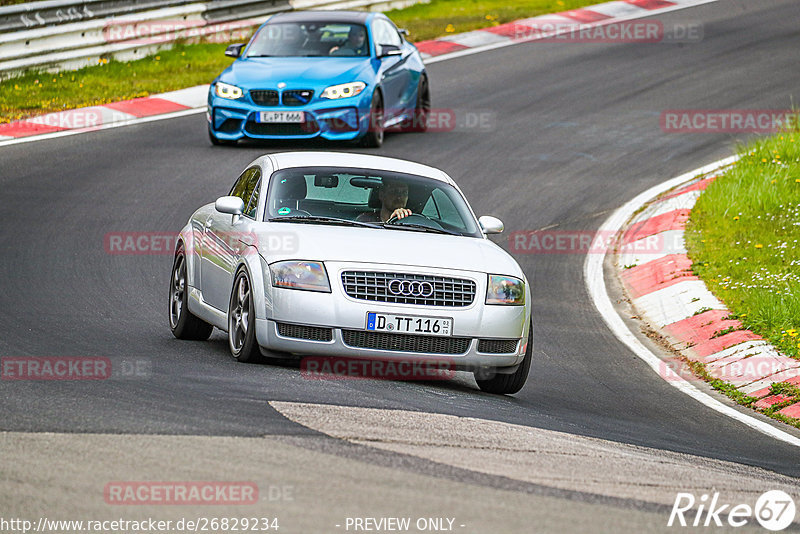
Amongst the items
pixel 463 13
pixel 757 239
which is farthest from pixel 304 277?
pixel 463 13

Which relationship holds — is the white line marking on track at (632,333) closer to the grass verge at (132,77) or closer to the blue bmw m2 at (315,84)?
the blue bmw m2 at (315,84)

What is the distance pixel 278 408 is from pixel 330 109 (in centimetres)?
1062

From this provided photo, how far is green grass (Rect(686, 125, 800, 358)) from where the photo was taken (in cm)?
1144

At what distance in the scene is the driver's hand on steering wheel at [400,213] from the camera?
31.4 feet

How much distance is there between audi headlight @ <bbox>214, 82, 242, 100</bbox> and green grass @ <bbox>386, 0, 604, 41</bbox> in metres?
8.33

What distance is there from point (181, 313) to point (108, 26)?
1253 cm

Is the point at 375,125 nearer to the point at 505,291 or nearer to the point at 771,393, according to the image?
the point at 771,393

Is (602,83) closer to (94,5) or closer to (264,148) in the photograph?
(264,148)

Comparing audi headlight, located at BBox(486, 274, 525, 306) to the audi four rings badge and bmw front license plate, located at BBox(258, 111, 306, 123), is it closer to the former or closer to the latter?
the audi four rings badge

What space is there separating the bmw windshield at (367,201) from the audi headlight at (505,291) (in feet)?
2.74

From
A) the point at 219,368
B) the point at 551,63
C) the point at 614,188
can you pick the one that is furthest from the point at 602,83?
the point at 219,368

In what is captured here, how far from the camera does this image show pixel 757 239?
45.7ft

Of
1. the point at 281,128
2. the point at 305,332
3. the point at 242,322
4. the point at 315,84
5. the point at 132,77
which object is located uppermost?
the point at 305,332

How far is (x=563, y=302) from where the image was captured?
1291cm
